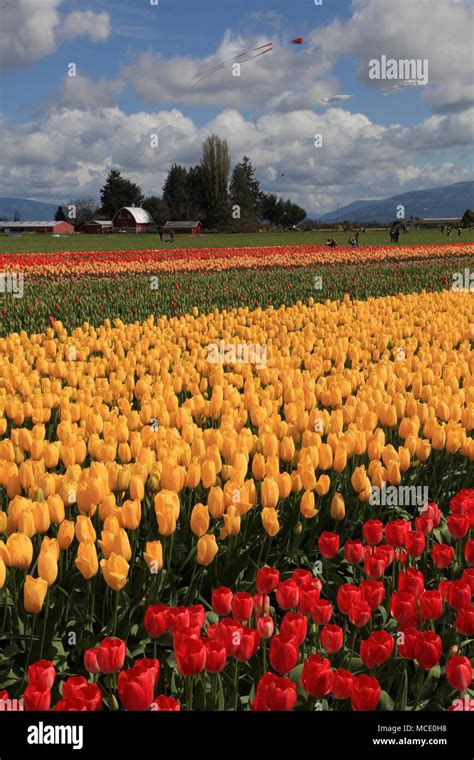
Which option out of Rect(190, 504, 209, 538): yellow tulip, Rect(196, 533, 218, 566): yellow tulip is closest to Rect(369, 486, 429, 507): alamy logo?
Rect(190, 504, 209, 538): yellow tulip

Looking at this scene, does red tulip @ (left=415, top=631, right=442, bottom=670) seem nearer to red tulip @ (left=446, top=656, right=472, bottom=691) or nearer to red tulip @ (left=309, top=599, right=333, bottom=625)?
red tulip @ (left=446, top=656, right=472, bottom=691)

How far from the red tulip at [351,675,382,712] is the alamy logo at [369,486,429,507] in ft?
5.65

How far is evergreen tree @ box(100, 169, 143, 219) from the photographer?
392ft

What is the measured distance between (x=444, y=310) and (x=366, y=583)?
9836 millimetres

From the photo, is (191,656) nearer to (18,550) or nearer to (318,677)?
(318,677)

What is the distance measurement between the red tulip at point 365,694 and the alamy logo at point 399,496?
172cm

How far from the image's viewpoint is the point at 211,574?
3.29 m

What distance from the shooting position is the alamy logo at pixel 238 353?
7055 millimetres

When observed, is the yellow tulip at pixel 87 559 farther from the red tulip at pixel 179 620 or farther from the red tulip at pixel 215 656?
the red tulip at pixel 215 656

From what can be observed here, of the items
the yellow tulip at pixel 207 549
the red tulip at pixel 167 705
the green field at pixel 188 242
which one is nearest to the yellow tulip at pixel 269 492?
the yellow tulip at pixel 207 549
